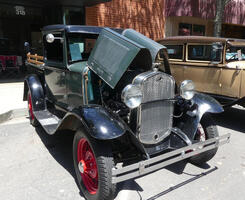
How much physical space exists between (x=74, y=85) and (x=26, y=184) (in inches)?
53.7

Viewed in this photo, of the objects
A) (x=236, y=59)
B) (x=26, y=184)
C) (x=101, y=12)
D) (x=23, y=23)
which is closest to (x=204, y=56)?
(x=236, y=59)

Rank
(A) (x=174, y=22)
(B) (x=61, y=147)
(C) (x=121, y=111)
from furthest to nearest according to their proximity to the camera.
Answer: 1. (A) (x=174, y=22)
2. (B) (x=61, y=147)
3. (C) (x=121, y=111)

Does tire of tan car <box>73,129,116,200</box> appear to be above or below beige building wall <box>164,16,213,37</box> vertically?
below

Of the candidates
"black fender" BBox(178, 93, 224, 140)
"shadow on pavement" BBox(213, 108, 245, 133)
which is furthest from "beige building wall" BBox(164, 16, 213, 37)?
"black fender" BBox(178, 93, 224, 140)

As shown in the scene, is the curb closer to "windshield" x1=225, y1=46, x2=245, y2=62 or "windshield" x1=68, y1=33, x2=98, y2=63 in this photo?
"windshield" x1=68, y1=33, x2=98, y2=63

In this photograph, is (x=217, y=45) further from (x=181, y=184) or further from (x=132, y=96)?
(x=132, y=96)

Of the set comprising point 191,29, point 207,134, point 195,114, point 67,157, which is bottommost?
point 67,157

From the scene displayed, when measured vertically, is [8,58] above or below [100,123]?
above

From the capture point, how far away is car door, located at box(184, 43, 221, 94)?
5.01 m

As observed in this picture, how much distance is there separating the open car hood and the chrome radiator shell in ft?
0.76

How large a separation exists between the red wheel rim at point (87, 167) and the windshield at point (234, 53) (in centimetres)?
403

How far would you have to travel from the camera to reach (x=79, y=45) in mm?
3305

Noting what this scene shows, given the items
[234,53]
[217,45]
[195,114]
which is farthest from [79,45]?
[234,53]

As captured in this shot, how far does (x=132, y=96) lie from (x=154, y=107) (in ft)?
1.31
